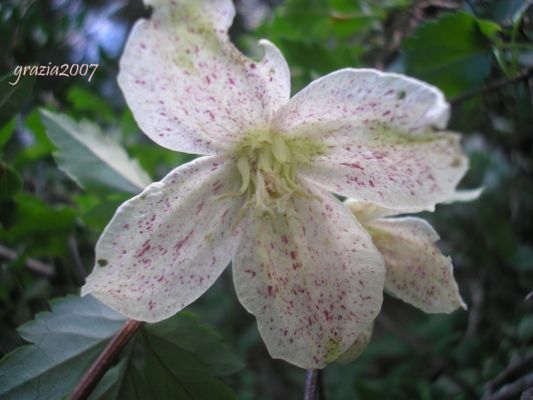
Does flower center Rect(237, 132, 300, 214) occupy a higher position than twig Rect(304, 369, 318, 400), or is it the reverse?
flower center Rect(237, 132, 300, 214)

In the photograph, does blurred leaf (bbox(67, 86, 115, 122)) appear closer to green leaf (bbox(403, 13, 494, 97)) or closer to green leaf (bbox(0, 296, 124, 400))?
green leaf (bbox(0, 296, 124, 400))

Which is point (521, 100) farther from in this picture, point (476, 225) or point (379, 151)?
point (379, 151)

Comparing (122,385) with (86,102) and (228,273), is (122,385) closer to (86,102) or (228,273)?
(86,102)

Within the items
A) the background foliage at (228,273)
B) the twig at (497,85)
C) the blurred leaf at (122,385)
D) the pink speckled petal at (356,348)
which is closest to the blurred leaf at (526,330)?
the background foliage at (228,273)

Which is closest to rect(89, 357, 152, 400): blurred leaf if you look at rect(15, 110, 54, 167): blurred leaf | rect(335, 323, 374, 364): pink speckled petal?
rect(335, 323, 374, 364): pink speckled petal

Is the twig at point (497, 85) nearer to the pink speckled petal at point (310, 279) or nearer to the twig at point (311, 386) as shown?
the pink speckled petal at point (310, 279)

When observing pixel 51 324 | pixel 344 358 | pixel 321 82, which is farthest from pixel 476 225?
pixel 51 324

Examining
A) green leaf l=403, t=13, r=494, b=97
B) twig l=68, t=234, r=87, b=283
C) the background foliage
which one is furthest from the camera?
twig l=68, t=234, r=87, b=283
